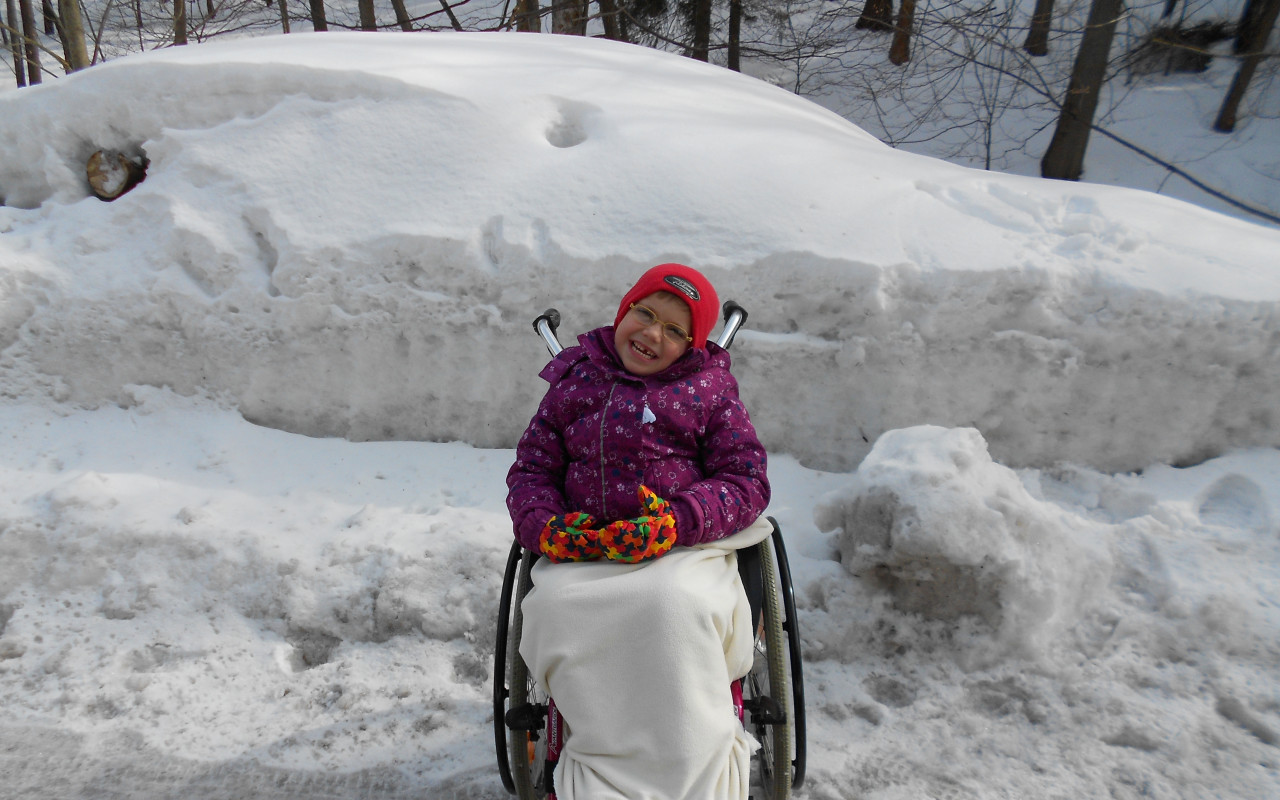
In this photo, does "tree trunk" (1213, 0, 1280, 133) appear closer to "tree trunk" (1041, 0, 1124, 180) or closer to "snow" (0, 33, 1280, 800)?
"tree trunk" (1041, 0, 1124, 180)

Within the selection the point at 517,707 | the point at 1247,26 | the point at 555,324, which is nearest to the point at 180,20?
the point at 555,324

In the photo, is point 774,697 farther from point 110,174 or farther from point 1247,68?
point 1247,68

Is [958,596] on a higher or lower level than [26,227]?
lower

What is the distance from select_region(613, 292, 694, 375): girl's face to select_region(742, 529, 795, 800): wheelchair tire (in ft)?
1.83

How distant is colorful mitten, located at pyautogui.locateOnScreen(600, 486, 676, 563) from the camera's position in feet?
5.68

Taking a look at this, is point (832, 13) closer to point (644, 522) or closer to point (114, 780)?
point (644, 522)

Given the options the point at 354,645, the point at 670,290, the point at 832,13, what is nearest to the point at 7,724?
the point at 354,645

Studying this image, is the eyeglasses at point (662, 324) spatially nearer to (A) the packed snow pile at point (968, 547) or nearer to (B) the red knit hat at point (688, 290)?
(B) the red knit hat at point (688, 290)

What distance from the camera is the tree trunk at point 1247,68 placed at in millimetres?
9008

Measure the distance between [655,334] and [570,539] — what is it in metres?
0.59

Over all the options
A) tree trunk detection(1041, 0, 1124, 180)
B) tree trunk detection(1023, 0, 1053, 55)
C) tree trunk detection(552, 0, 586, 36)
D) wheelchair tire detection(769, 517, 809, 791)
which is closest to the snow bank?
wheelchair tire detection(769, 517, 809, 791)

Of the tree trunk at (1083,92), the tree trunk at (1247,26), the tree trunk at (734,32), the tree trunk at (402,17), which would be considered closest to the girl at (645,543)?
the tree trunk at (1083,92)

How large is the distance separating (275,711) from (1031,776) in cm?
224

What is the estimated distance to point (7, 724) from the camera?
2.26 m
